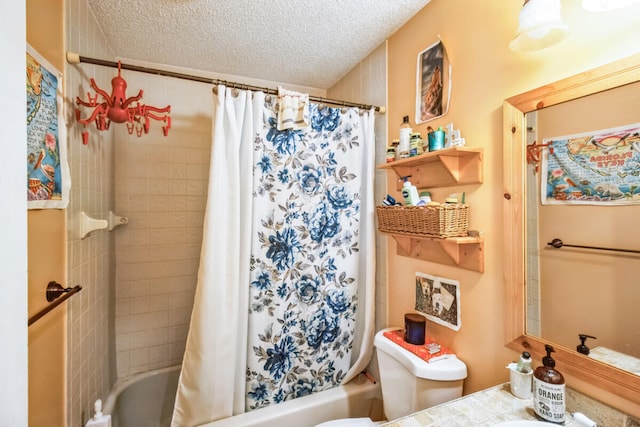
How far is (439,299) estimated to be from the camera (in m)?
1.32

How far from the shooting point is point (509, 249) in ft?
3.39

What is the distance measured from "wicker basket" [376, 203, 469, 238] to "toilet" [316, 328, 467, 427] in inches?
20.5

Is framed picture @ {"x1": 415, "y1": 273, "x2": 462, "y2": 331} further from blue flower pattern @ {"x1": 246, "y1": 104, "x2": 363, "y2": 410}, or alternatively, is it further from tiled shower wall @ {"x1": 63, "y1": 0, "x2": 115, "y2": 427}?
tiled shower wall @ {"x1": 63, "y1": 0, "x2": 115, "y2": 427}

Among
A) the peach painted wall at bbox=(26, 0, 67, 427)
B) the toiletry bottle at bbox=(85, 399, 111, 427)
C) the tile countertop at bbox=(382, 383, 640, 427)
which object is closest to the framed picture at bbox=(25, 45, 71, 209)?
the peach painted wall at bbox=(26, 0, 67, 427)

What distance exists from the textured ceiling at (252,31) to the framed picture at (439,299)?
4.30ft

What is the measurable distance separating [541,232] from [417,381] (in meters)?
0.72

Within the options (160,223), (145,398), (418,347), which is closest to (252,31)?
(160,223)

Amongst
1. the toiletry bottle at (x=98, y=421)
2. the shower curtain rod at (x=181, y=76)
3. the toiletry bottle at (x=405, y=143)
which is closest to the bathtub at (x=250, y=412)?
the toiletry bottle at (x=98, y=421)

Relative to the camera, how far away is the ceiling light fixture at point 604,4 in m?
0.73

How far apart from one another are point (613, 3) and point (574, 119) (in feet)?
0.94

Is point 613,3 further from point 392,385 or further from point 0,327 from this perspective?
point 392,385

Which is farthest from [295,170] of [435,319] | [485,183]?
[435,319]

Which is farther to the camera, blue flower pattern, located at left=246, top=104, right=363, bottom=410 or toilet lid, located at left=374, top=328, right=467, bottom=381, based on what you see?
blue flower pattern, located at left=246, top=104, right=363, bottom=410

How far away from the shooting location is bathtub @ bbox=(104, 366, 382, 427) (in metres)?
1.41
